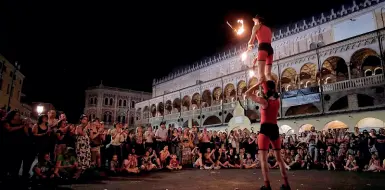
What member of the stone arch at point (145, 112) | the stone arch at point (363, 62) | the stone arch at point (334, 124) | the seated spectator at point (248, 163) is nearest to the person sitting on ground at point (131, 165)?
the seated spectator at point (248, 163)

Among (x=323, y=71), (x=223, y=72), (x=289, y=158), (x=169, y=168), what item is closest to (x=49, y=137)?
(x=169, y=168)

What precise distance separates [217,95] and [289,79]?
1138 cm

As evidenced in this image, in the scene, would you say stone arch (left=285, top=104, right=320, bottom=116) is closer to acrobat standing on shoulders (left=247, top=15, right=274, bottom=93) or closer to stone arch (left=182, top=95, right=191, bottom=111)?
stone arch (left=182, top=95, right=191, bottom=111)

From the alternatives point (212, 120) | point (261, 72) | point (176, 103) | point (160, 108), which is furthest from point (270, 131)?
point (160, 108)

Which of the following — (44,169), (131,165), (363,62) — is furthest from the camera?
(363,62)

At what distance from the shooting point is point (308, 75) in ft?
95.9

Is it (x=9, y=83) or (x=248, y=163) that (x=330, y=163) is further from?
(x=9, y=83)

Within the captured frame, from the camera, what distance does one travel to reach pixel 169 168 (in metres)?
11.6

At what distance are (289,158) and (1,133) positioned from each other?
1216 centimetres

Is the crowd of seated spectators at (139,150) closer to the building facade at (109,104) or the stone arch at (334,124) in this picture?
the stone arch at (334,124)

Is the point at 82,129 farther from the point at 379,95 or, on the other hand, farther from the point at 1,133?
the point at 379,95

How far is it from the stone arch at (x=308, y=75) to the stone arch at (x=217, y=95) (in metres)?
11.4

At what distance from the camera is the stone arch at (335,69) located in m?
26.0

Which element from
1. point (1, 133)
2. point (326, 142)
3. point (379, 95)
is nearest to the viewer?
point (1, 133)
